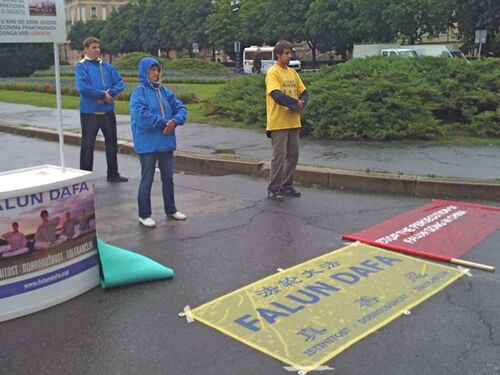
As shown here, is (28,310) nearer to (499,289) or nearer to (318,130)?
(499,289)

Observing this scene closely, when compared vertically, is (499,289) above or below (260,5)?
below

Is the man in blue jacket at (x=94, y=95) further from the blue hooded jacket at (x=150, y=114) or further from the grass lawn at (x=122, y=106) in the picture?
the grass lawn at (x=122, y=106)

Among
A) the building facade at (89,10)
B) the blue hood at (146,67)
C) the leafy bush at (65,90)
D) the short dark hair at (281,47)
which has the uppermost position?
the building facade at (89,10)

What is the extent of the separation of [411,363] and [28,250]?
265 centimetres

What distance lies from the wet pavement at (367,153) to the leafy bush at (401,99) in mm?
396

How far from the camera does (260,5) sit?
65.0m

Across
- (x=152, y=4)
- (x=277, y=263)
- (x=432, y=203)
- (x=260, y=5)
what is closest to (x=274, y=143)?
(x=432, y=203)

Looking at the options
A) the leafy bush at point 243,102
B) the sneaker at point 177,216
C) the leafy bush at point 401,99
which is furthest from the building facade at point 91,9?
the sneaker at point 177,216

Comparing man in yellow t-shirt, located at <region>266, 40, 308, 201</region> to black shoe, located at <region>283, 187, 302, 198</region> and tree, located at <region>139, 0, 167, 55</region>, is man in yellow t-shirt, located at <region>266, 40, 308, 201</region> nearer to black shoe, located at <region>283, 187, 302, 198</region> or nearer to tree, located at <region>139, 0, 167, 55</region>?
black shoe, located at <region>283, 187, 302, 198</region>

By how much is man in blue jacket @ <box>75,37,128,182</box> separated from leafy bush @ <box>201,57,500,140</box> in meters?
4.25

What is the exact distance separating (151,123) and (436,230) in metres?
3.17

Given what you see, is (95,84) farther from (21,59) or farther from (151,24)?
(151,24)

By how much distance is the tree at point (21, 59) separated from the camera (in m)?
57.0

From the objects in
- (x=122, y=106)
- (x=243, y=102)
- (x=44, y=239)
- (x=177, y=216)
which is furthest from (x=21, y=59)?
(x=44, y=239)
